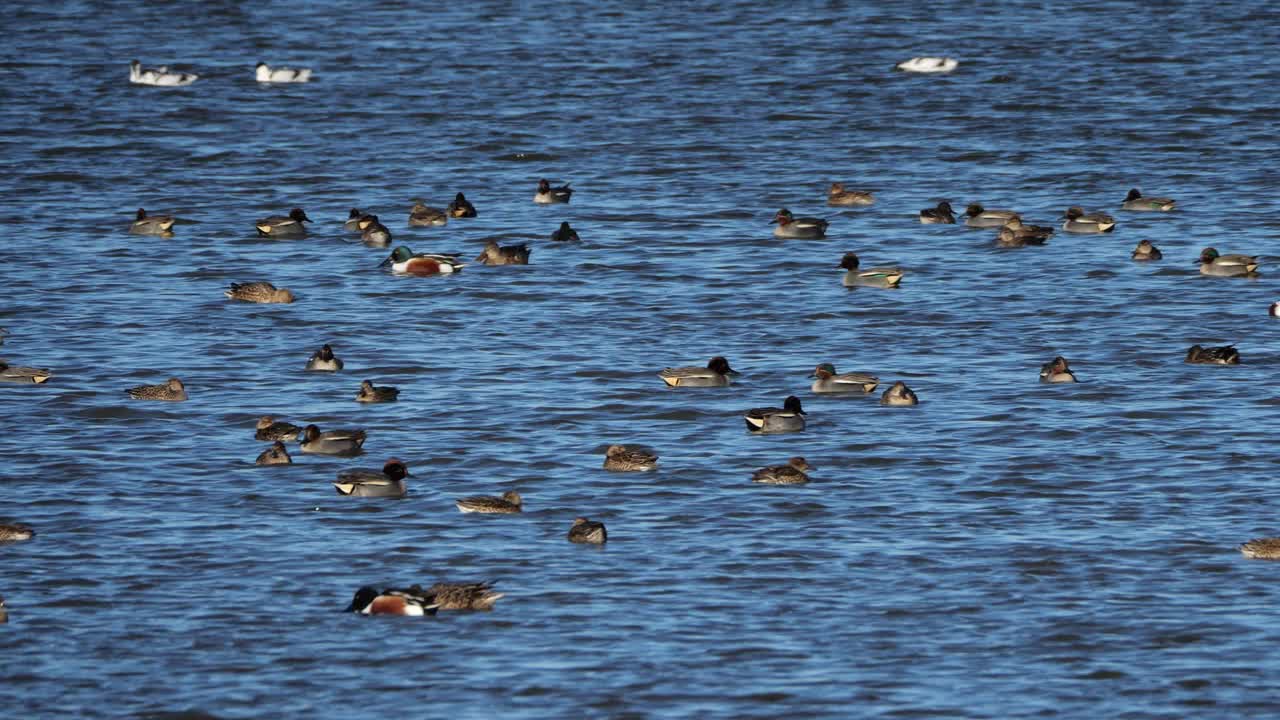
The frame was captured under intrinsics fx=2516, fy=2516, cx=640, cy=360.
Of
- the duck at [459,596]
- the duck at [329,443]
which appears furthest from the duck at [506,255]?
the duck at [459,596]

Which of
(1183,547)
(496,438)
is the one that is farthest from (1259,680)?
(496,438)

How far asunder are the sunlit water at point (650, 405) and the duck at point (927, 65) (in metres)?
1.41

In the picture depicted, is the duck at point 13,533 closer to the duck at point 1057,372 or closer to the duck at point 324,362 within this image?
the duck at point 324,362

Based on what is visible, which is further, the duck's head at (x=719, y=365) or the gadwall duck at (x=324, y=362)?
the gadwall duck at (x=324, y=362)

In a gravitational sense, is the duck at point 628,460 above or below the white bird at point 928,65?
above

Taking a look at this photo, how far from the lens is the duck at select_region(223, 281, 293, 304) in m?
35.2

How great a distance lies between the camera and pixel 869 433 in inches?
1078

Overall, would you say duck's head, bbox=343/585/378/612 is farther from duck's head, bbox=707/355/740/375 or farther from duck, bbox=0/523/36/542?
duck's head, bbox=707/355/740/375

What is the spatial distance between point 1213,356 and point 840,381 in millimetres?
4901

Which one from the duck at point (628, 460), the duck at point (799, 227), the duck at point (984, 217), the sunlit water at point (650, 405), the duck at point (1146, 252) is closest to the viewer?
the sunlit water at point (650, 405)

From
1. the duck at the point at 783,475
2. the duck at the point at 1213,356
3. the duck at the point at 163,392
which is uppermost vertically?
the duck at the point at 783,475

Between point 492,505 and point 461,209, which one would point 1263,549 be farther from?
point 461,209

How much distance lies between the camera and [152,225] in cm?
4122

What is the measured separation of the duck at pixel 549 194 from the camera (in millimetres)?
44031
